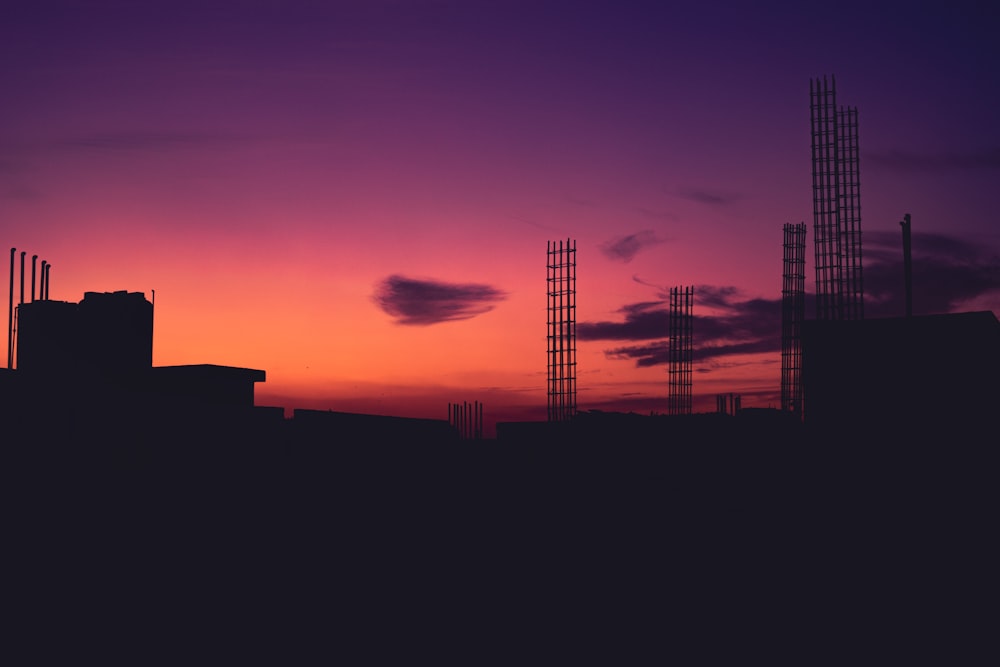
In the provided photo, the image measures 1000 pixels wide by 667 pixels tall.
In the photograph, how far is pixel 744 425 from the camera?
2562 cm

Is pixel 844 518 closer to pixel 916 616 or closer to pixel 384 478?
pixel 916 616

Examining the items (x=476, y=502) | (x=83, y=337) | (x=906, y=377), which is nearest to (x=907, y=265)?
(x=906, y=377)

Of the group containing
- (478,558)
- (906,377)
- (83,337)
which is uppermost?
(83,337)

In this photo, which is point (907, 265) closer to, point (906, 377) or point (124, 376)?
point (906, 377)

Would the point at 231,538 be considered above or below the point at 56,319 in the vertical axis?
below

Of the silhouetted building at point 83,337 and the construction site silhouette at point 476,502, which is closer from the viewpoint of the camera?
the construction site silhouette at point 476,502

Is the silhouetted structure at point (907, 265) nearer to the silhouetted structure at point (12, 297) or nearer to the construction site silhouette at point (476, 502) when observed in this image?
the construction site silhouette at point (476, 502)

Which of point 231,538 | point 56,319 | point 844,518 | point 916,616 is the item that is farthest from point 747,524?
point 56,319

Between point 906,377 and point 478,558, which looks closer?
point 906,377

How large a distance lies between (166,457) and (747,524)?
12905 mm

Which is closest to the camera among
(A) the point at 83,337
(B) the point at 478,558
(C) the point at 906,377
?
(C) the point at 906,377

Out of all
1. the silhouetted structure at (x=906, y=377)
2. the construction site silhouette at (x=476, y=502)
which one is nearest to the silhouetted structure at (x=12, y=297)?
the construction site silhouette at (x=476, y=502)

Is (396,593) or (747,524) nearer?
(396,593)

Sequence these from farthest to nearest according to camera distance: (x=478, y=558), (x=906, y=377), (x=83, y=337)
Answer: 1. (x=478, y=558)
2. (x=83, y=337)
3. (x=906, y=377)
